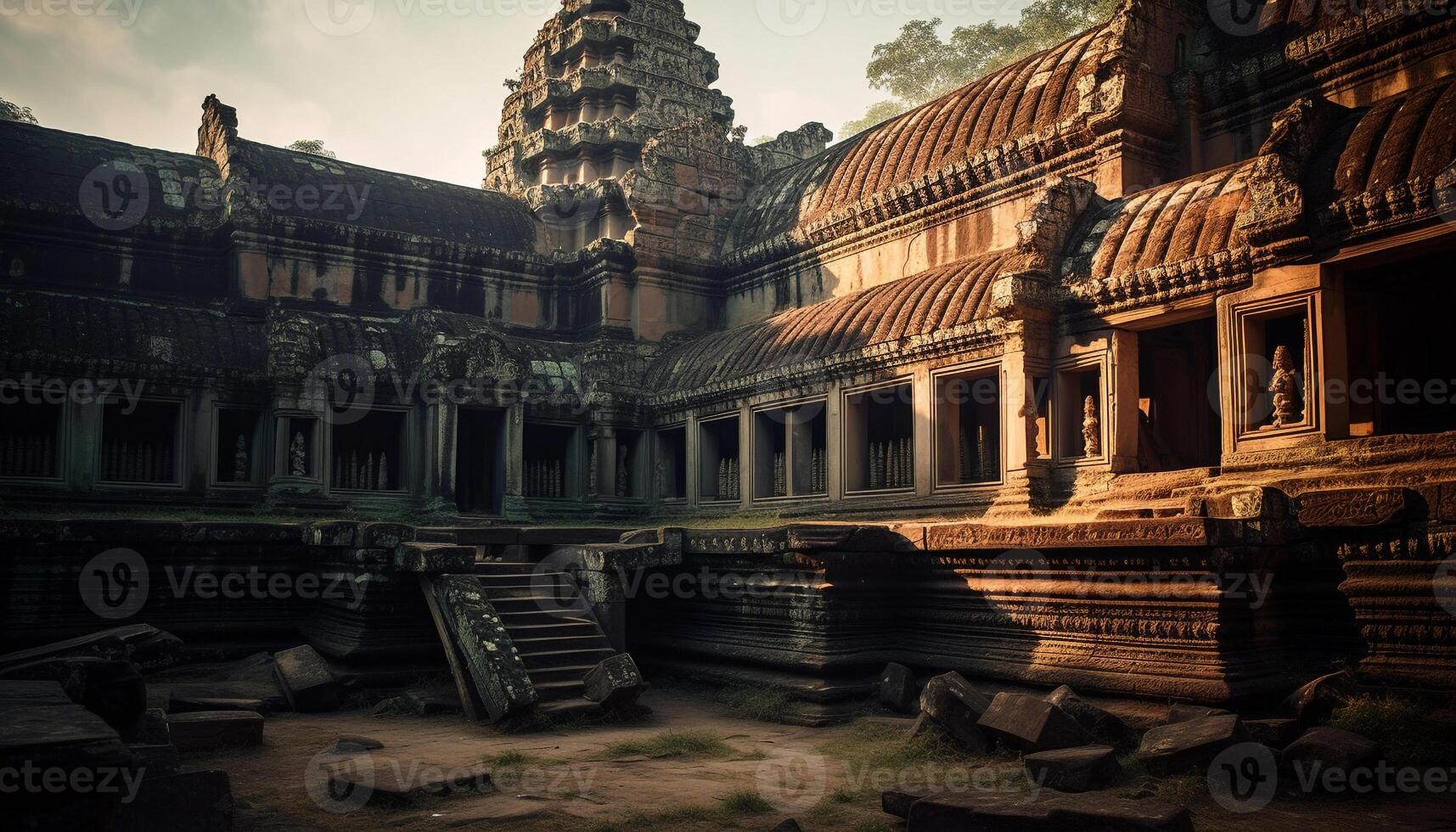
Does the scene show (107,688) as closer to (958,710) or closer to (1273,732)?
(958,710)

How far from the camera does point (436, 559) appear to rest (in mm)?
9781

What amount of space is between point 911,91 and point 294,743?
36946 millimetres

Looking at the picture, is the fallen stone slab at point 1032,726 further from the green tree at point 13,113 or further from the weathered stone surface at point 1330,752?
the green tree at point 13,113

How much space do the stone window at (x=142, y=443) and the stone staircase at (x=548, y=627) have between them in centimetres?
630

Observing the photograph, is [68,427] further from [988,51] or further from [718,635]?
[988,51]

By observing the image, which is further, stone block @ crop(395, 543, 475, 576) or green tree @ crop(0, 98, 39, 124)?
green tree @ crop(0, 98, 39, 124)

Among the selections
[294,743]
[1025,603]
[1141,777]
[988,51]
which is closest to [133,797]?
Answer: [294,743]

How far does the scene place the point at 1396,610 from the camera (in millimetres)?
6930

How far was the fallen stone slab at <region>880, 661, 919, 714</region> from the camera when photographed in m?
9.23
